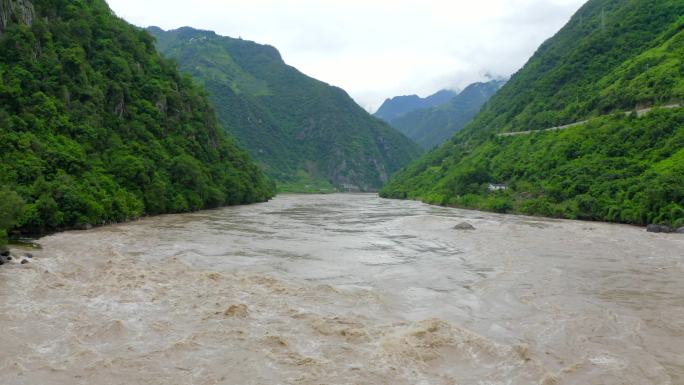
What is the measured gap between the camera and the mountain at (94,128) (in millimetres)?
36688

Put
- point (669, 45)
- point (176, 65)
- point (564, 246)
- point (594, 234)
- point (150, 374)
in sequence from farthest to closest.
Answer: point (176, 65) → point (669, 45) → point (594, 234) → point (564, 246) → point (150, 374)

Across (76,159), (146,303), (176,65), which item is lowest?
(146,303)

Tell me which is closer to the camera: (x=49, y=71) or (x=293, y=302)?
(x=293, y=302)

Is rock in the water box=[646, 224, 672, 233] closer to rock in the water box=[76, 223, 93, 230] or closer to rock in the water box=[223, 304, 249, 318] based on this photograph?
rock in the water box=[223, 304, 249, 318]

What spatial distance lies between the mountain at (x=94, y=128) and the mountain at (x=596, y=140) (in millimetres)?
46081

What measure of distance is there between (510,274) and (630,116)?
54.8 m

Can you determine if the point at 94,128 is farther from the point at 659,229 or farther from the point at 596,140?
the point at 596,140

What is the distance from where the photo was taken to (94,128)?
51.2m

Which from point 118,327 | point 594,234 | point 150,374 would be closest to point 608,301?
point 150,374

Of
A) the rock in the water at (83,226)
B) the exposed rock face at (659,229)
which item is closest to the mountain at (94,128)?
the rock in the water at (83,226)

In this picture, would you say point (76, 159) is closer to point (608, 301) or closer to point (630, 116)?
point (608, 301)

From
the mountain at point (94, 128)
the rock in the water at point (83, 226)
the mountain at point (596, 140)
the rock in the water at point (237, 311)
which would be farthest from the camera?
the mountain at point (596, 140)

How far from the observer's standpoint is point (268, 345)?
12961mm

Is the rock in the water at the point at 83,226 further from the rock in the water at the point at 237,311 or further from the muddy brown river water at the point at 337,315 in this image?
the rock in the water at the point at 237,311
